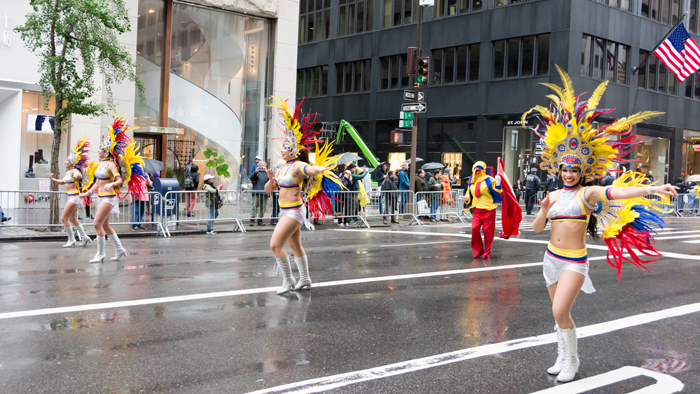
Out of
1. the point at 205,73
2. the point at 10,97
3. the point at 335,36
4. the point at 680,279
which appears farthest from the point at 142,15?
the point at 335,36

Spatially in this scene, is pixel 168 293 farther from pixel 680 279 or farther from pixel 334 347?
pixel 680 279

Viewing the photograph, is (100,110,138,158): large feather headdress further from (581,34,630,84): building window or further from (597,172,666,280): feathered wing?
(581,34,630,84): building window

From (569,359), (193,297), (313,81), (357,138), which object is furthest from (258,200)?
(313,81)

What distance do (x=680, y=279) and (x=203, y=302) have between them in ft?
23.8

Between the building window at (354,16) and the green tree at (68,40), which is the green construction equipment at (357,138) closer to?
the building window at (354,16)

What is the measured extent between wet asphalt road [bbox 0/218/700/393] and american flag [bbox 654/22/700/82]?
20154mm

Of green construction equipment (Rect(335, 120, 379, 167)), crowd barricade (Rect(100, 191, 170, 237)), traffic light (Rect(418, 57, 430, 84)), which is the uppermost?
traffic light (Rect(418, 57, 430, 84))

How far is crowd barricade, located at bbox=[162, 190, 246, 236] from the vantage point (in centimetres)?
1509

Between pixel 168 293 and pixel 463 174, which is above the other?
pixel 463 174

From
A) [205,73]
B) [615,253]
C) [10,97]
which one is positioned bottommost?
[615,253]

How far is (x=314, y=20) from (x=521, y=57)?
16.4 meters

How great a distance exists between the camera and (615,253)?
18.0ft

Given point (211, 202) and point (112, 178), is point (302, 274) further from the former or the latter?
point (211, 202)

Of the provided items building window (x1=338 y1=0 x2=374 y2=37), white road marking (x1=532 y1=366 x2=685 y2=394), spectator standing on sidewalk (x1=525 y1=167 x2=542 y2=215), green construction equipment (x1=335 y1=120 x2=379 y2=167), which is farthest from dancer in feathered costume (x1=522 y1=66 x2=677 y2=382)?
building window (x1=338 y1=0 x2=374 y2=37)
